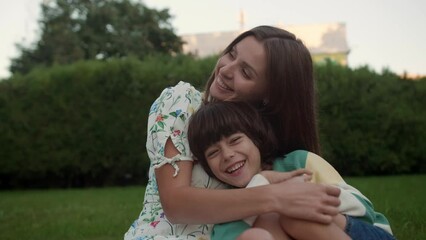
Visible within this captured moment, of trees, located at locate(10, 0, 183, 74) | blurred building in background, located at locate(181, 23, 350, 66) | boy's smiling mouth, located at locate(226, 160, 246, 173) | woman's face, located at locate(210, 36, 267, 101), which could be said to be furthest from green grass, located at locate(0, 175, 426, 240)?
blurred building in background, located at locate(181, 23, 350, 66)

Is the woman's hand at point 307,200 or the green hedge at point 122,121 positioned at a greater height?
the woman's hand at point 307,200

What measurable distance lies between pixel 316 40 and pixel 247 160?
34244mm

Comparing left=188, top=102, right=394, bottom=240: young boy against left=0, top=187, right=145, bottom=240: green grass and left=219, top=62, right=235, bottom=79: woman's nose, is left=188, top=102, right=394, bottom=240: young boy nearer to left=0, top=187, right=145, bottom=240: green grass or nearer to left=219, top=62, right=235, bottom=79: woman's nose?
left=219, top=62, right=235, bottom=79: woman's nose

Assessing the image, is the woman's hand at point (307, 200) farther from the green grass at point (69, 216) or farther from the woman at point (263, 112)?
the green grass at point (69, 216)

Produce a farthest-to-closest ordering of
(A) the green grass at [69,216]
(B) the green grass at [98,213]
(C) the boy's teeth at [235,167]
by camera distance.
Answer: (A) the green grass at [69,216] → (B) the green grass at [98,213] → (C) the boy's teeth at [235,167]

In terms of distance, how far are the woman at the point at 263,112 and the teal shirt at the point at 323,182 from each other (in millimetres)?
55

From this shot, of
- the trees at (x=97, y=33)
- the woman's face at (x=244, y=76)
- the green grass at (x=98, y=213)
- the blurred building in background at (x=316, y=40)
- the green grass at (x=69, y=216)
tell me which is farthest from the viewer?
the blurred building in background at (x=316, y=40)

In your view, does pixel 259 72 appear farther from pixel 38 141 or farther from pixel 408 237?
pixel 38 141

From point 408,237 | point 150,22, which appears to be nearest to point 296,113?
point 408,237

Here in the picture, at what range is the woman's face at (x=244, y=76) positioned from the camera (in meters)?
2.30

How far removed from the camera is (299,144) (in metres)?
2.32

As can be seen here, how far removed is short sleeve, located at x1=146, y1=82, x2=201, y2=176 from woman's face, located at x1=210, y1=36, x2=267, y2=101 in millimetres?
127

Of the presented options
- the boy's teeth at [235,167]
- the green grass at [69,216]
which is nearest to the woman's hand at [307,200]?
the boy's teeth at [235,167]

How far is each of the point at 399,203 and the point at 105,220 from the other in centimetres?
332
